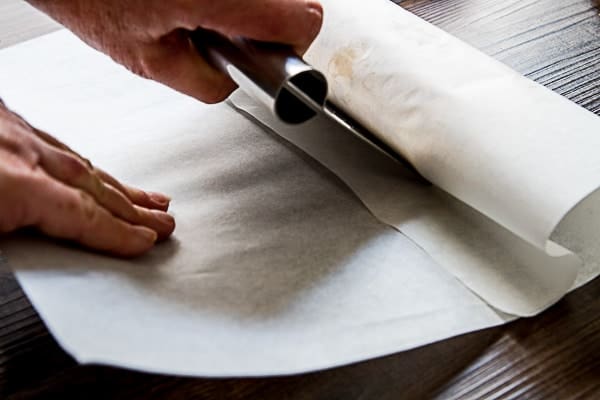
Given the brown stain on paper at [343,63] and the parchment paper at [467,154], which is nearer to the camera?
the parchment paper at [467,154]

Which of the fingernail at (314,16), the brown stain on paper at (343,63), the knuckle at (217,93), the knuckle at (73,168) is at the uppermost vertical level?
the fingernail at (314,16)

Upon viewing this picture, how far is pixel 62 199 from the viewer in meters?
0.46

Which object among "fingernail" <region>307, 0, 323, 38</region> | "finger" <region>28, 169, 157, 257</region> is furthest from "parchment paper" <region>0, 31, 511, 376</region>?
"fingernail" <region>307, 0, 323, 38</region>

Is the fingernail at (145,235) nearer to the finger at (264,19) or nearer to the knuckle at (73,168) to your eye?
the knuckle at (73,168)

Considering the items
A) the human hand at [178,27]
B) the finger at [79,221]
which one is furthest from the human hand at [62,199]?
the human hand at [178,27]

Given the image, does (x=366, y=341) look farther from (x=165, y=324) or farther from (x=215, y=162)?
(x=215, y=162)

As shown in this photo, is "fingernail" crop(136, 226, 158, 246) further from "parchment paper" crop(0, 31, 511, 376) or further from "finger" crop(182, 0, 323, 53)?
"finger" crop(182, 0, 323, 53)

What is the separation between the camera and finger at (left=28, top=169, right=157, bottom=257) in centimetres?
46

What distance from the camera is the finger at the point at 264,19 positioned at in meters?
0.53

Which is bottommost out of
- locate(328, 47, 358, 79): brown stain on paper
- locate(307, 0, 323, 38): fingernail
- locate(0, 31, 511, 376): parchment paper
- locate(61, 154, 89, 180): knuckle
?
locate(0, 31, 511, 376): parchment paper

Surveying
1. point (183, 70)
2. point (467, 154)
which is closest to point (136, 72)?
point (183, 70)

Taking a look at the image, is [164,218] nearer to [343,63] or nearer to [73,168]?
[73,168]

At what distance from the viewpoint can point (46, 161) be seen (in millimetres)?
481

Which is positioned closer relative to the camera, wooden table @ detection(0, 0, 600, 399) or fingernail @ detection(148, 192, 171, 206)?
wooden table @ detection(0, 0, 600, 399)
